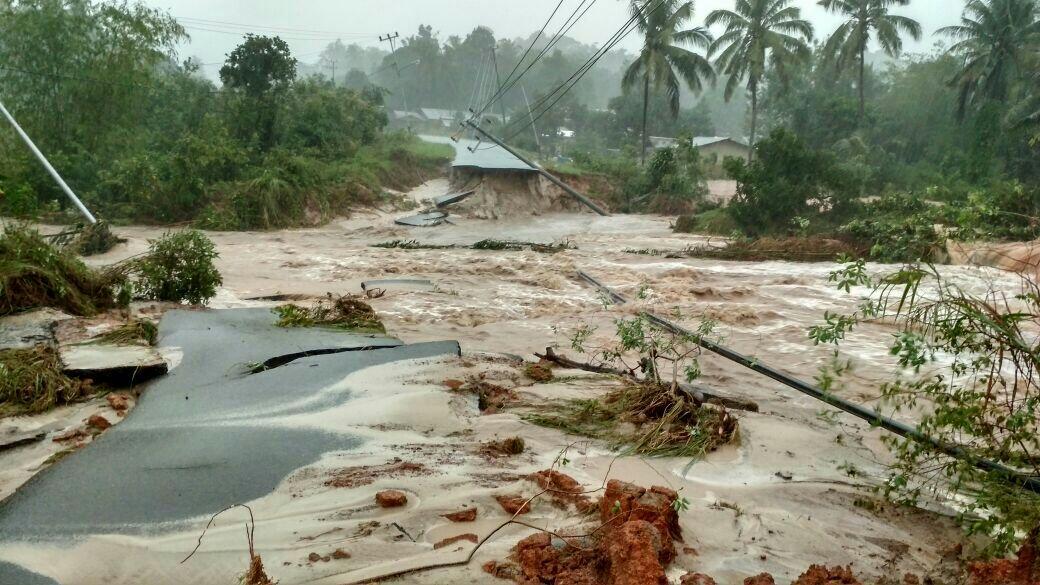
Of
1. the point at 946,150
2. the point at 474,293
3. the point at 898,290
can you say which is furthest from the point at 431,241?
the point at 946,150

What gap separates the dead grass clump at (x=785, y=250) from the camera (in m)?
16.0

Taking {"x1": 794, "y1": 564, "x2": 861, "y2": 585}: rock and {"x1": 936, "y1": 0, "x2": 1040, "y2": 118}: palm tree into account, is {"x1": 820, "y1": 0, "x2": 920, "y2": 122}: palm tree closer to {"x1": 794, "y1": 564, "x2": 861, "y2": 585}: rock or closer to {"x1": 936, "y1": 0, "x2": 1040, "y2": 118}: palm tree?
{"x1": 936, "y1": 0, "x2": 1040, "y2": 118}: palm tree

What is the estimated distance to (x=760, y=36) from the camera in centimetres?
3544

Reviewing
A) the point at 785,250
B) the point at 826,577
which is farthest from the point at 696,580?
the point at 785,250

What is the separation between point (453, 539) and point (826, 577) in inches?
66.4

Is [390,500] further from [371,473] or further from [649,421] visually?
[649,421]

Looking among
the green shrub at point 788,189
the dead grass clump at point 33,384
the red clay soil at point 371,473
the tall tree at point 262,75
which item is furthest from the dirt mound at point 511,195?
the red clay soil at point 371,473

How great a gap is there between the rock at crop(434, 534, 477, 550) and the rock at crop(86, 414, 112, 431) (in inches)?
110

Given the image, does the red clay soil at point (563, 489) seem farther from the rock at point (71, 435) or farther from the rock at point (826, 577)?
the rock at point (71, 435)

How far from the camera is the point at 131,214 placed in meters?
22.7

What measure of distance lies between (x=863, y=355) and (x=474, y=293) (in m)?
6.05

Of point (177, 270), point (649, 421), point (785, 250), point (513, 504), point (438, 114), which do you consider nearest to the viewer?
point (513, 504)

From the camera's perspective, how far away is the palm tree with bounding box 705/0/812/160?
35.2 meters

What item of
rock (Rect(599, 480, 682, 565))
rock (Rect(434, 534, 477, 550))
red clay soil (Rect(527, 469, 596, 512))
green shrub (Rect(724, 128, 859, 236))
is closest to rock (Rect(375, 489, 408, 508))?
rock (Rect(434, 534, 477, 550))
